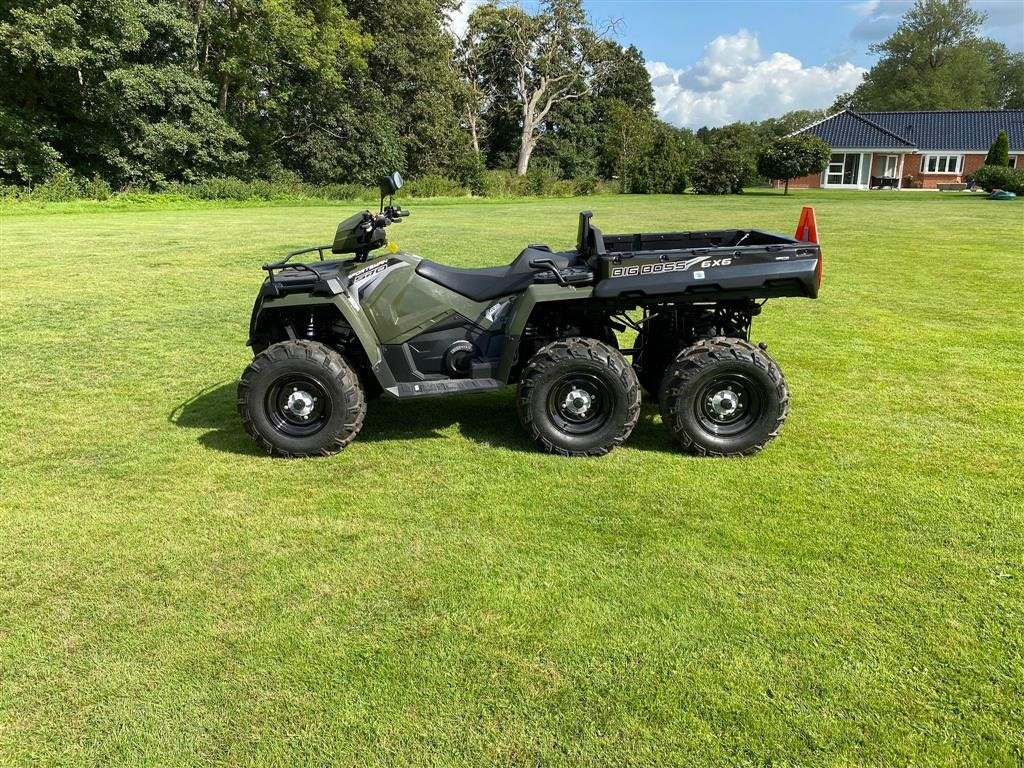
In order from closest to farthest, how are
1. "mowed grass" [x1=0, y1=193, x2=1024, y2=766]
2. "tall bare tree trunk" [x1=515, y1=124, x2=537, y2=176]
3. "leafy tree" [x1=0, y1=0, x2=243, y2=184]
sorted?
"mowed grass" [x1=0, y1=193, x2=1024, y2=766] < "leafy tree" [x1=0, y1=0, x2=243, y2=184] < "tall bare tree trunk" [x1=515, y1=124, x2=537, y2=176]

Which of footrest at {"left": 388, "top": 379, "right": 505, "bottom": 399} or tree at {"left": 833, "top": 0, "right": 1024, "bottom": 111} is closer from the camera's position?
footrest at {"left": 388, "top": 379, "right": 505, "bottom": 399}

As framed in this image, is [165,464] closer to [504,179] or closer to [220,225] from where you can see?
[220,225]

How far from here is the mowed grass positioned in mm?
2422

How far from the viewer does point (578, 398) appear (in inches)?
179

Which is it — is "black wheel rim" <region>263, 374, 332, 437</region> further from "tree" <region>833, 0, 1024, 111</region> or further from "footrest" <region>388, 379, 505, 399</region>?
"tree" <region>833, 0, 1024, 111</region>

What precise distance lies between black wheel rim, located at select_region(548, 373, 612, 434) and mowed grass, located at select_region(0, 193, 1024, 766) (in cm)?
24

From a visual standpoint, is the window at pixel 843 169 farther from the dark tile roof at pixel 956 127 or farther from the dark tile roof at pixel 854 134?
the dark tile roof at pixel 956 127

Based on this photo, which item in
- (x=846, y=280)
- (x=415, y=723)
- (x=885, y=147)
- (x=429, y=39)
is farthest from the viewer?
(x=885, y=147)

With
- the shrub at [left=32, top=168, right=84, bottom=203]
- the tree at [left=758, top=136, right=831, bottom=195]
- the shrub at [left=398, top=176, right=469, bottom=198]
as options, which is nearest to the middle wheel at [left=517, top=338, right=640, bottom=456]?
the shrub at [left=32, top=168, right=84, bottom=203]

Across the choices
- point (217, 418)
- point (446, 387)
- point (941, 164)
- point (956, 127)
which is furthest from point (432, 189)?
point (956, 127)

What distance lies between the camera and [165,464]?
456cm

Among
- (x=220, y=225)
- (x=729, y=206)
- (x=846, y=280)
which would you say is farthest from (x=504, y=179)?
(x=846, y=280)

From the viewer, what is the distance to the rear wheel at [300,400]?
451cm

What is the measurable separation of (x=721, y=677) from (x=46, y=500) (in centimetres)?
368
